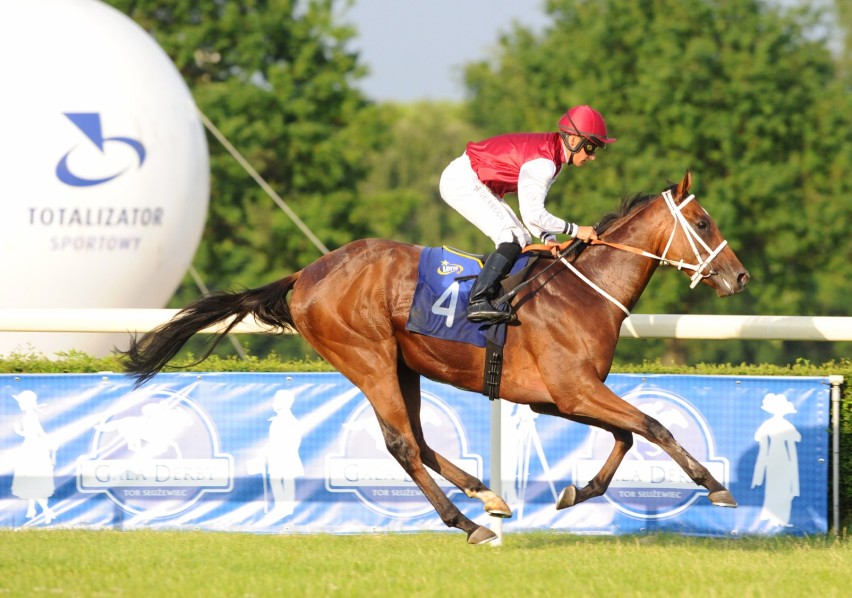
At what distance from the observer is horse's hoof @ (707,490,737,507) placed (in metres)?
6.02

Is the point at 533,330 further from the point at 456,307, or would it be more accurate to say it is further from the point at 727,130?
the point at 727,130

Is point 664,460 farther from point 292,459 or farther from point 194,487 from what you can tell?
point 194,487

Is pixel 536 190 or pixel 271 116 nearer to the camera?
pixel 536 190

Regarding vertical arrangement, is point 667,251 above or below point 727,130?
below

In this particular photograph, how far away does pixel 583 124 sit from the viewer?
21.5 ft

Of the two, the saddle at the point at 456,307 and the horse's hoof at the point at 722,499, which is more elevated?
the saddle at the point at 456,307

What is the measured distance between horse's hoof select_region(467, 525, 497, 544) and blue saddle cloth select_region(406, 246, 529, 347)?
1.00m

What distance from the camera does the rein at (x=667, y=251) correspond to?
6.50 m

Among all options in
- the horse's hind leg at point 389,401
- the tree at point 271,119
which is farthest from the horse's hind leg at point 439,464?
the tree at point 271,119

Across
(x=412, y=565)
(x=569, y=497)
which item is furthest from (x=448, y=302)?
(x=412, y=565)

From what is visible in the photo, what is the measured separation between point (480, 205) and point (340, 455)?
195 centimetres

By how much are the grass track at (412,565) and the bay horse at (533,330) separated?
1.45ft

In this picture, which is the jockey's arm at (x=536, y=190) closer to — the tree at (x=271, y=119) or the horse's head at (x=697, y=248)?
the horse's head at (x=697, y=248)

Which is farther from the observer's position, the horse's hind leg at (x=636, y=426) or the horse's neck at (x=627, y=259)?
the horse's neck at (x=627, y=259)
